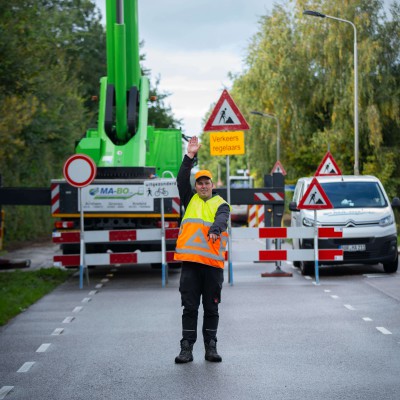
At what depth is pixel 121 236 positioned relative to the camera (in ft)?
60.7

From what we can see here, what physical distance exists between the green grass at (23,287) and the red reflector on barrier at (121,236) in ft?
4.19

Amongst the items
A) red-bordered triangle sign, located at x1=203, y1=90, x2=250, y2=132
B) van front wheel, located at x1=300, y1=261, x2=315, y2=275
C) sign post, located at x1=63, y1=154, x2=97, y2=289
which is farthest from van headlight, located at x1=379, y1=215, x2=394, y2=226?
sign post, located at x1=63, y1=154, x2=97, y2=289

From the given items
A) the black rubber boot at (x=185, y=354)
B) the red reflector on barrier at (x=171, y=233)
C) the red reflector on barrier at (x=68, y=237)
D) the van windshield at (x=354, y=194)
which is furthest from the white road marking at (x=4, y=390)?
the van windshield at (x=354, y=194)

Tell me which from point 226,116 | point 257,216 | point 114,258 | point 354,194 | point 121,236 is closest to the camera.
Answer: point 226,116

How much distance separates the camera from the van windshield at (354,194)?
19.9 meters

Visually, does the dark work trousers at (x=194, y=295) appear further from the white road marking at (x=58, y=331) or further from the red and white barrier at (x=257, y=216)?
the red and white barrier at (x=257, y=216)

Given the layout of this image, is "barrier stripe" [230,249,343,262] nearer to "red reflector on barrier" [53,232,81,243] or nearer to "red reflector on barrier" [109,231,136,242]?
"red reflector on barrier" [109,231,136,242]

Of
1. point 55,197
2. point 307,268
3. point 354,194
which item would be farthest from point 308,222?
point 55,197

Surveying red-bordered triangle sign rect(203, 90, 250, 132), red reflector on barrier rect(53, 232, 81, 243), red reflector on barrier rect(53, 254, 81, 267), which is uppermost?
red-bordered triangle sign rect(203, 90, 250, 132)

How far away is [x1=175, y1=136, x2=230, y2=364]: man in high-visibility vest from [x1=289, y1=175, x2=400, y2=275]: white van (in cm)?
977

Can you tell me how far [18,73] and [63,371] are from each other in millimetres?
12803

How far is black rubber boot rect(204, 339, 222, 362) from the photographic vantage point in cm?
927

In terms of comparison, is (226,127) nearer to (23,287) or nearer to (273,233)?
(273,233)

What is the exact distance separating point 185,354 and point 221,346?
1.08 metres
